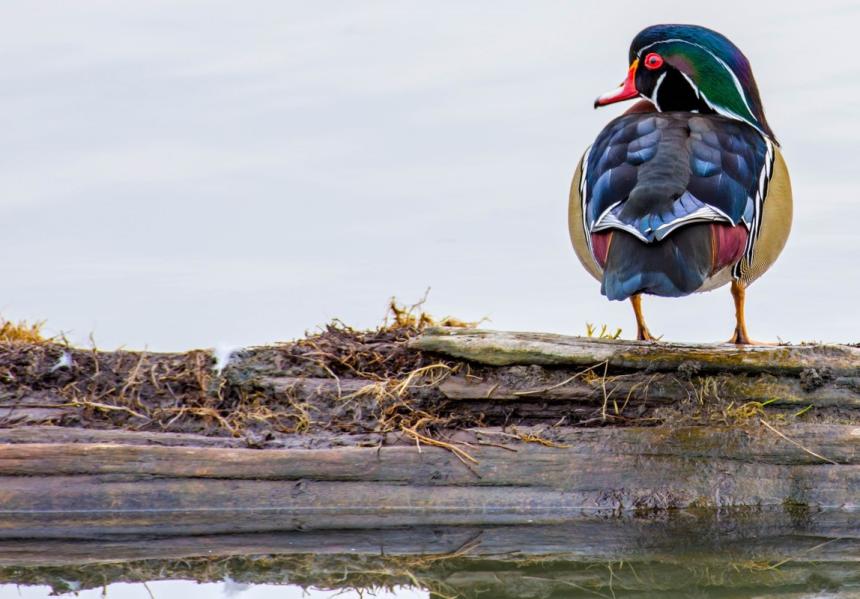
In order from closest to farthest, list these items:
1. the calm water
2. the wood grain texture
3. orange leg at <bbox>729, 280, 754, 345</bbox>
Answer: 1. the calm water
2. the wood grain texture
3. orange leg at <bbox>729, 280, 754, 345</bbox>

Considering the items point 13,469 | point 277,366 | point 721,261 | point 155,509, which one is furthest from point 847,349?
point 13,469

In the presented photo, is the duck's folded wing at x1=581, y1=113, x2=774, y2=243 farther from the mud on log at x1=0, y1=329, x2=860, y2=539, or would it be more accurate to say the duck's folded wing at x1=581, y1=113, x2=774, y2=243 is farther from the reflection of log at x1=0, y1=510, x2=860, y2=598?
the reflection of log at x1=0, y1=510, x2=860, y2=598

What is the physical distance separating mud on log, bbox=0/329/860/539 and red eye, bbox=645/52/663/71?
147 cm

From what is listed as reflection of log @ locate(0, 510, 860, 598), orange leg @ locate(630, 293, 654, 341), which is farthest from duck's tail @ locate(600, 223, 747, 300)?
orange leg @ locate(630, 293, 654, 341)

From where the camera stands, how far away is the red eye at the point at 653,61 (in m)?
7.62

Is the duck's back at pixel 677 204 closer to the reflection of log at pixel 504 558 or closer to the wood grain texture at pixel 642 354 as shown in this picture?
→ the wood grain texture at pixel 642 354

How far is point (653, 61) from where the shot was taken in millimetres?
7625

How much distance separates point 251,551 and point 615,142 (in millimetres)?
2246

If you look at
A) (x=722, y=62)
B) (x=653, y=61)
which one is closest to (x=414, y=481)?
(x=653, y=61)

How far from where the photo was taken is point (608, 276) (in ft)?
21.0

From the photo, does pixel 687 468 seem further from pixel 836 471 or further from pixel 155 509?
pixel 155 509

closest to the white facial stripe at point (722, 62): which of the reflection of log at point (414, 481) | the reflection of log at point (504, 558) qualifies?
the reflection of log at point (414, 481)

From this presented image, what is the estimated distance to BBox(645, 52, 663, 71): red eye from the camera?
762cm

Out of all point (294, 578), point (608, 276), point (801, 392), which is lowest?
point (294, 578)
